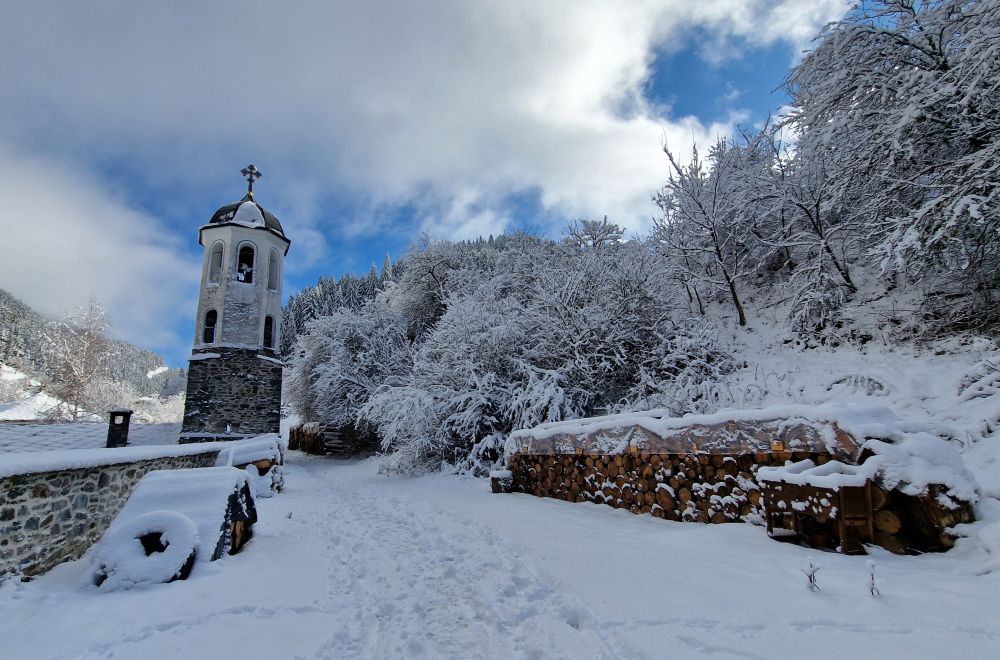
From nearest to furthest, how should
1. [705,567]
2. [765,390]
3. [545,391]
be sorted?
1. [705,567]
2. [765,390]
3. [545,391]

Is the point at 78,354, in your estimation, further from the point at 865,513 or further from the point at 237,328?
the point at 865,513

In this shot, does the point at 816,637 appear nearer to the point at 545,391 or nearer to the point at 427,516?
the point at 427,516

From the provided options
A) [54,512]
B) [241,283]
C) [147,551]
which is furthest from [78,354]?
[147,551]

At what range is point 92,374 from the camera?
79.4 feet

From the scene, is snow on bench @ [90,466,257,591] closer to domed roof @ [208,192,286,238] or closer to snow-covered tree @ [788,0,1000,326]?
snow-covered tree @ [788,0,1000,326]

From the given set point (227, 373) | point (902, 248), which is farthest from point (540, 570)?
point (227, 373)

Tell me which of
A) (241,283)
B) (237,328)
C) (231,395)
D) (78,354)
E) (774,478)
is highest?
(241,283)

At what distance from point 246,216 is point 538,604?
64.8 feet

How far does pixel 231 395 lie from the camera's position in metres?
16.1

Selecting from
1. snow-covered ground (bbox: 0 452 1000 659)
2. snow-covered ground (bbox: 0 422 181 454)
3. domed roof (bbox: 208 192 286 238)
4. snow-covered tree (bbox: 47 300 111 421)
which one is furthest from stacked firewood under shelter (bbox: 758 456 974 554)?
snow-covered tree (bbox: 47 300 111 421)

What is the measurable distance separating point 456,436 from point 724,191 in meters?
9.69

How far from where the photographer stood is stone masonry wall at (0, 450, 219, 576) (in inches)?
132

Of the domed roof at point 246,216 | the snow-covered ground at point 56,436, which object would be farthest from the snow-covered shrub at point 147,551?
the domed roof at point 246,216

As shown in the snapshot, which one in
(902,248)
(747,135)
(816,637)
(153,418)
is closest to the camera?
(816,637)
